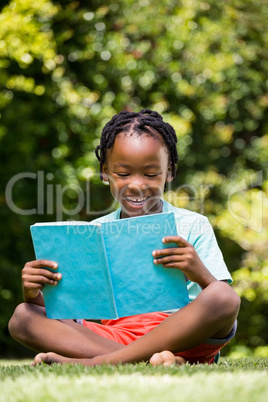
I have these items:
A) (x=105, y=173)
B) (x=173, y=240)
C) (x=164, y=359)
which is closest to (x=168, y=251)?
(x=173, y=240)

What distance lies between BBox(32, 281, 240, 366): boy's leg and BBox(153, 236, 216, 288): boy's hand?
0.07 meters

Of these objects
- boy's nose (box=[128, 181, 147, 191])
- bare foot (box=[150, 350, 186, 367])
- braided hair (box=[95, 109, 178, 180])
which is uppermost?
braided hair (box=[95, 109, 178, 180])

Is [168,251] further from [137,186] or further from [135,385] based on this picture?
[135,385]

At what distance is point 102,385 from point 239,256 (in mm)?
6975

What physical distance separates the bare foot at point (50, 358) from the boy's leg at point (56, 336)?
0.19 ft

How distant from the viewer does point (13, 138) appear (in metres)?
6.20

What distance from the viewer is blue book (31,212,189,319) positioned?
2.36 m

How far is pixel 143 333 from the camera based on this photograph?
2.63m

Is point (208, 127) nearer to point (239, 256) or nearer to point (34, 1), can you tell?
point (239, 256)

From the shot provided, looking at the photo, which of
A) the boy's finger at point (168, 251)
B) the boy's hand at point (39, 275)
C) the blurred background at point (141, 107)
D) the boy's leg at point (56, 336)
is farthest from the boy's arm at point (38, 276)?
the blurred background at point (141, 107)

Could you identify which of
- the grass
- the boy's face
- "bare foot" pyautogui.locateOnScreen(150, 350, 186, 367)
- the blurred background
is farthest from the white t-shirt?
the blurred background

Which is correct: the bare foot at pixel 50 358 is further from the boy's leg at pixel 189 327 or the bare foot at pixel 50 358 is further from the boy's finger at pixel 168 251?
the boy's finger at pixel 168 251

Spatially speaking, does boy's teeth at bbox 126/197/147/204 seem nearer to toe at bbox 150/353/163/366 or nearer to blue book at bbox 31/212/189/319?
blue book at bbox 31/212/189/319

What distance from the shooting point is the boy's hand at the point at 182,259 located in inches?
91.1
